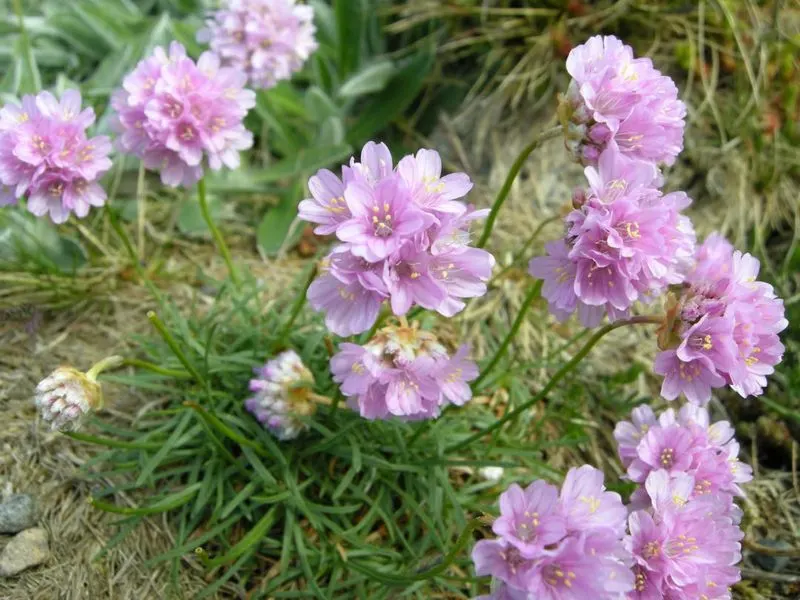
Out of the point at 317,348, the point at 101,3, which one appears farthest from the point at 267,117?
the point at 317,348

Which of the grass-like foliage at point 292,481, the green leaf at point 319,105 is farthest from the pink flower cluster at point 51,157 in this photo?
the green leaf at point 319,105

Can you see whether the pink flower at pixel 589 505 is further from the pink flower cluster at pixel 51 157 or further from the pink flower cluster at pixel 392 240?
the pink flower cluster at pixel 51 157

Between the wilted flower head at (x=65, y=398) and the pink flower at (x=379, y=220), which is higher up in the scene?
the pink flower at (x=379, y=220)

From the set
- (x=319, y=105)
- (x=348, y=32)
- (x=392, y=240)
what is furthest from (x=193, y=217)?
(x=392, y=240)

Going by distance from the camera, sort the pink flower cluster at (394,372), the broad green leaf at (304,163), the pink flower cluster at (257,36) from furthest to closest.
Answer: the broad green leaf at (304,163) < the pink flower cluster at (257,36) < the pink flower cluster at (394,372)

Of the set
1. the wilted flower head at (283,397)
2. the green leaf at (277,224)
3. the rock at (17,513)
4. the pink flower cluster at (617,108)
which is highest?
the pink flower cluster at (617,108)

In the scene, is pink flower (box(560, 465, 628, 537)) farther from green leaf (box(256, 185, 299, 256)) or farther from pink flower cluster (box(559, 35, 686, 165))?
green leaf (box(256, 185, 299, 256))

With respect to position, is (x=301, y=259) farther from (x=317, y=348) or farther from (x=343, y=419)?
(x=343, y=419)

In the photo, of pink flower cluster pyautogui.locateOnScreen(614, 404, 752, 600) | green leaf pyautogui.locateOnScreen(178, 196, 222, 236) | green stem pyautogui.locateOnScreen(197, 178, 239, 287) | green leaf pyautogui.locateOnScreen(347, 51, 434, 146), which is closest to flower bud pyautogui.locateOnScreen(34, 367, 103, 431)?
A: green stem pyautogui.locateOnScreen(197, 178, 239, 287)
